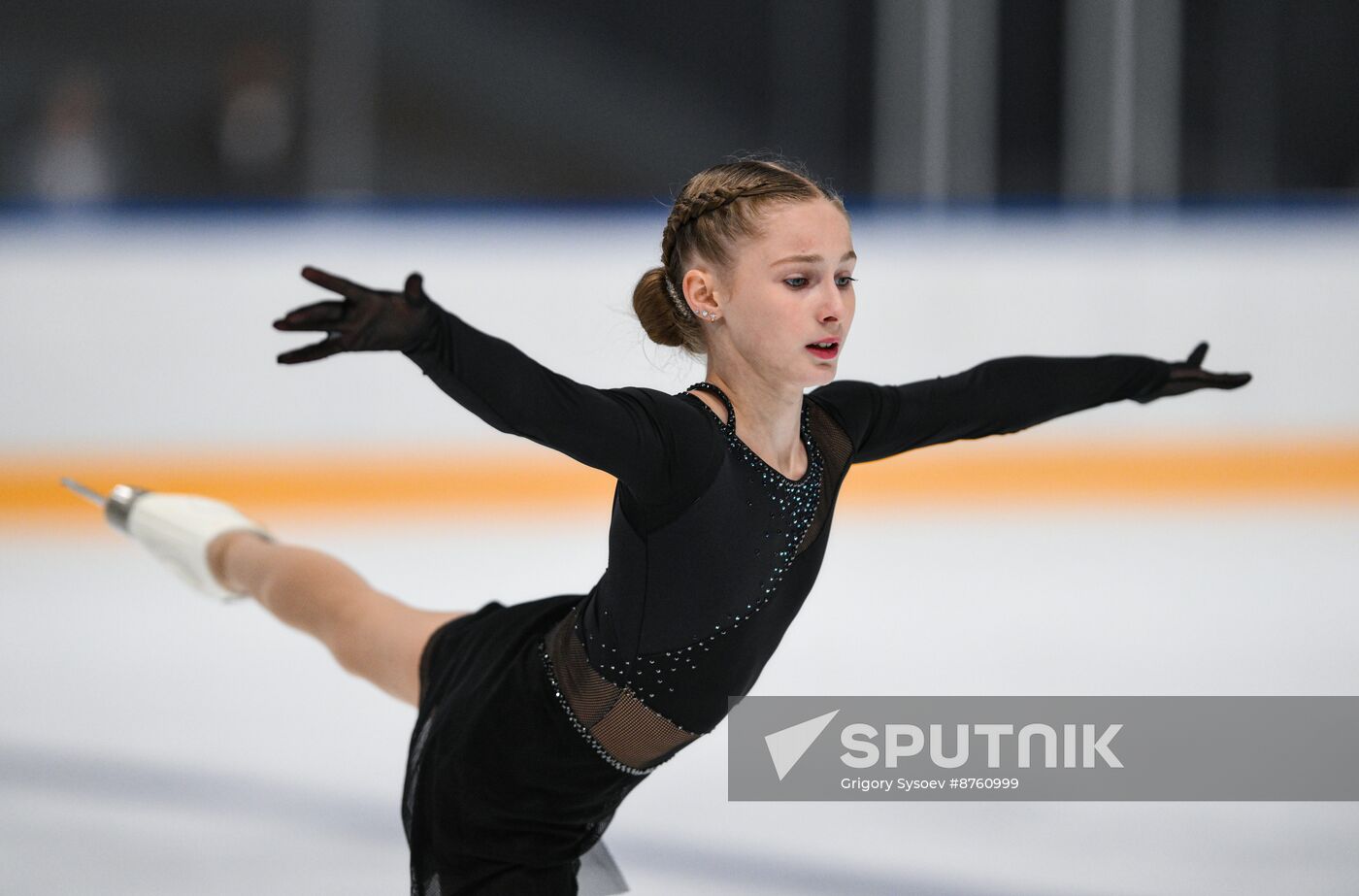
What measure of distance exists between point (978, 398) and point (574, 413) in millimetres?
821

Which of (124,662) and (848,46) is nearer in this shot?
(124,662)

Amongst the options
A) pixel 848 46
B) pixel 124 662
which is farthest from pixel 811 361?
pixel 848 46

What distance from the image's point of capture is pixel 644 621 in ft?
5.57

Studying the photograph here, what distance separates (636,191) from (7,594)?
260 centimetres

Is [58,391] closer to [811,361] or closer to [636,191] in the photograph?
[636,191]

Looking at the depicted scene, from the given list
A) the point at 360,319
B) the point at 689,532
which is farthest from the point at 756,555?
the point at 360,319

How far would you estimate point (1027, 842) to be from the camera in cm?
236

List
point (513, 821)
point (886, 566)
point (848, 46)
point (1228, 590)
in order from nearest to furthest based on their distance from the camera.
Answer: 1. point (513, 821)
2. point (1228, 590)
3. point (886, 566)
4. point (848, 46)

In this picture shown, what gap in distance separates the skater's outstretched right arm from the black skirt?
42cm

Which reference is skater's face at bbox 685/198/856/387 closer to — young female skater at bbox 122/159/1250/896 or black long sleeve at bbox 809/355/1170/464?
young female skater at bbox 122/159/1250/896

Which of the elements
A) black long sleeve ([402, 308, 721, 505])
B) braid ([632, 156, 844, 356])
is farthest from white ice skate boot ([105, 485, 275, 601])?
black long sleeve ([402, 308, 721, 505])

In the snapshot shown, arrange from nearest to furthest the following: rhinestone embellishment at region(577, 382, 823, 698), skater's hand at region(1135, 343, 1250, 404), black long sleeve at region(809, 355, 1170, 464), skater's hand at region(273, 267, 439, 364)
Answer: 1. skater's hand at region(273, 267, 439, 364)
2. rhinestone embellishment at region(577, 382, 823, 698)
3. black long sleeve at region(809, 355, 1170, 464)
4. skater's hand at region(1135, 343, 1250, 404)

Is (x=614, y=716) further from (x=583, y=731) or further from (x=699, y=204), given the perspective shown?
(x=699, y=204)

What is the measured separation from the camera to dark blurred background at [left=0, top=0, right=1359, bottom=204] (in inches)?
199
